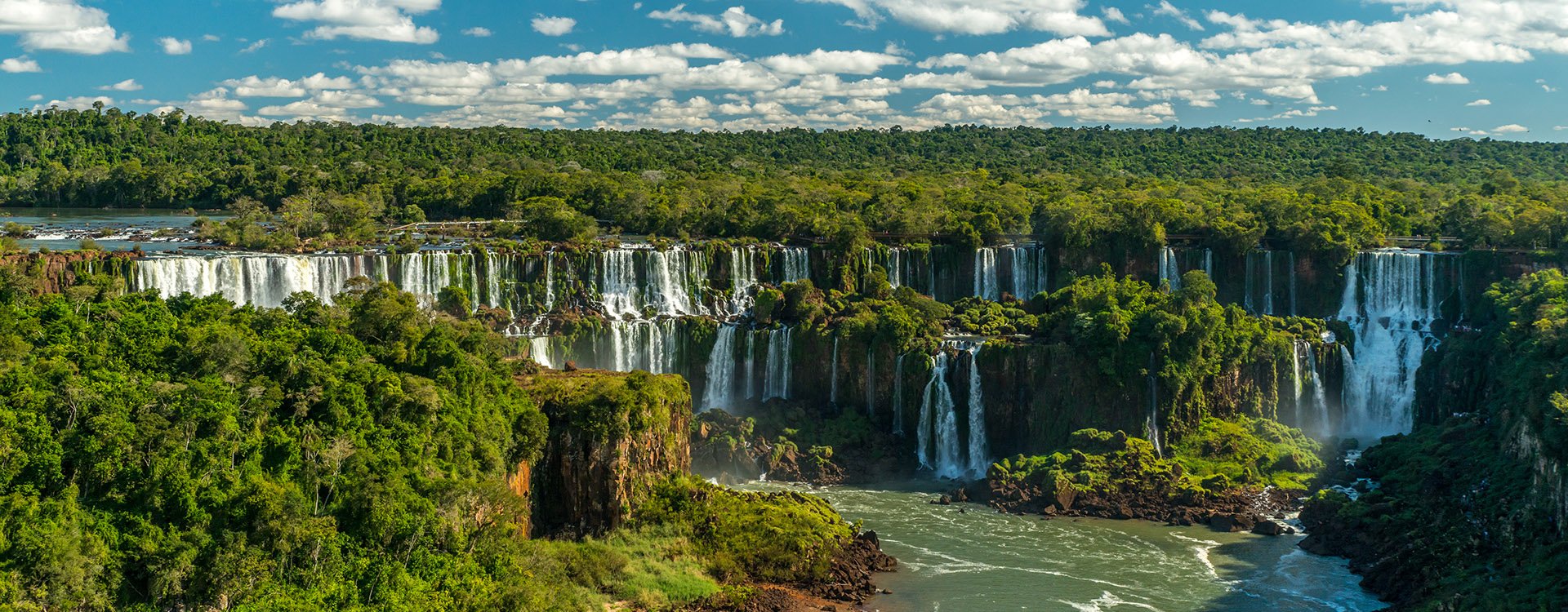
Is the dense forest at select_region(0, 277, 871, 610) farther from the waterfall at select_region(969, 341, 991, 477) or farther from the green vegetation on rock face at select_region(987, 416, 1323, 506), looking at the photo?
the waterfall at select_region(969, 341, 991, 477)

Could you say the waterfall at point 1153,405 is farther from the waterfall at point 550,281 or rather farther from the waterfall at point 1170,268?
the waterfall at point 550,281

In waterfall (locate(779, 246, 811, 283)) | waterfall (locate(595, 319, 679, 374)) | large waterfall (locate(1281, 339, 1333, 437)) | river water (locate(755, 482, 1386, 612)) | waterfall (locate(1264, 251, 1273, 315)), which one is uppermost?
waterfall (locate(779, 246, 811, 283))

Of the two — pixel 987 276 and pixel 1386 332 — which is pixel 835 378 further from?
pixel 1386 332

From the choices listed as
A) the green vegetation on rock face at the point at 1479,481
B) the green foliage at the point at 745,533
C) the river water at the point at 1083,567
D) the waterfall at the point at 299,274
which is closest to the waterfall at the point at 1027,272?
the green vegetation on rock face at the point at 1479,481

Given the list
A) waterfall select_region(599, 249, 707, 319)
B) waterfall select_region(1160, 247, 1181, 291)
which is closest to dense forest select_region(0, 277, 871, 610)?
waterfall select_region(599, 249, 707, 319)

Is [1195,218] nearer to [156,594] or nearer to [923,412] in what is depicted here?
[923,412]
